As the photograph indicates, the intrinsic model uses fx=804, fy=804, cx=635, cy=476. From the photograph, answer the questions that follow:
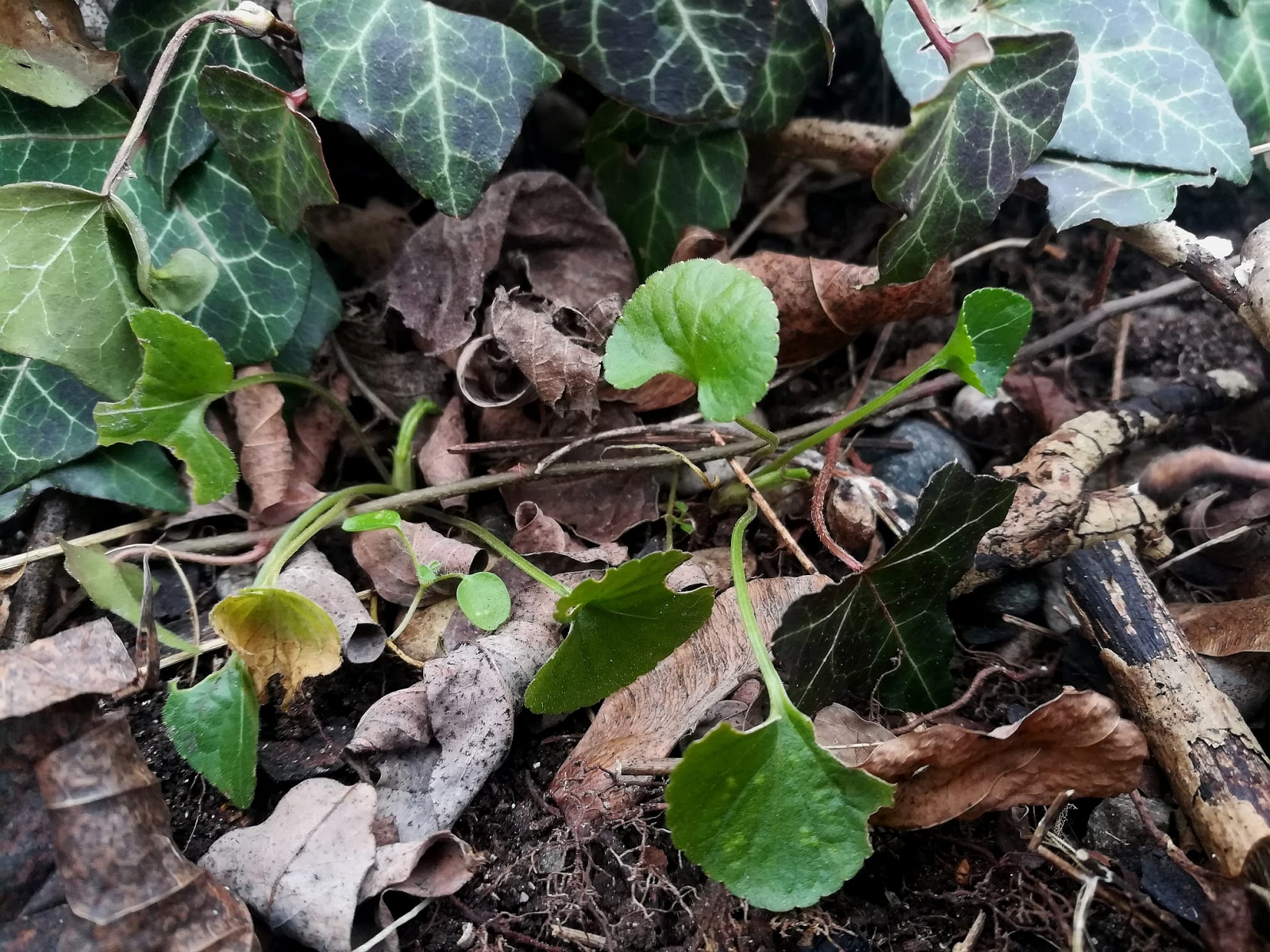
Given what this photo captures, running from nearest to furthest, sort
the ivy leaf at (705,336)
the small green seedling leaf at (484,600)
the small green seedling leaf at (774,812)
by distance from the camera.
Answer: the small green seedling leaf at (774,812)
the ivy leaf at (705,336)
the small green seedling leaf at (484,600)

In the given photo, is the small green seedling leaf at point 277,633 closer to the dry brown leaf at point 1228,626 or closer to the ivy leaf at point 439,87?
the ivy leaf at point 439,87

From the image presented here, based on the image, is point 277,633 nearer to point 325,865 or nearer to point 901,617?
point 325,865

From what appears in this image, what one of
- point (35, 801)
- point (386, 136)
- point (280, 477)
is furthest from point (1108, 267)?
point (35, 801)

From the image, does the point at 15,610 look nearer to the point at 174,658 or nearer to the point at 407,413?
the point at 174,658

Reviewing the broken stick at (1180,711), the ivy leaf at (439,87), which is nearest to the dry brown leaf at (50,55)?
the ivy leaf at (439,87)

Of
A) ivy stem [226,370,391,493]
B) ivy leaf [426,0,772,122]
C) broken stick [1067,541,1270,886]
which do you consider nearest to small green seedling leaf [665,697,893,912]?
broken stick [1067,541,1270,886]

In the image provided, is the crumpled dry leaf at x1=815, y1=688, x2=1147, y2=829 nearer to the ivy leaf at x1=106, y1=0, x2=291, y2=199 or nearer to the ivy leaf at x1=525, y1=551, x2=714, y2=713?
the ivy leaf at x1=525, y1=551, x2=714, y2=713
